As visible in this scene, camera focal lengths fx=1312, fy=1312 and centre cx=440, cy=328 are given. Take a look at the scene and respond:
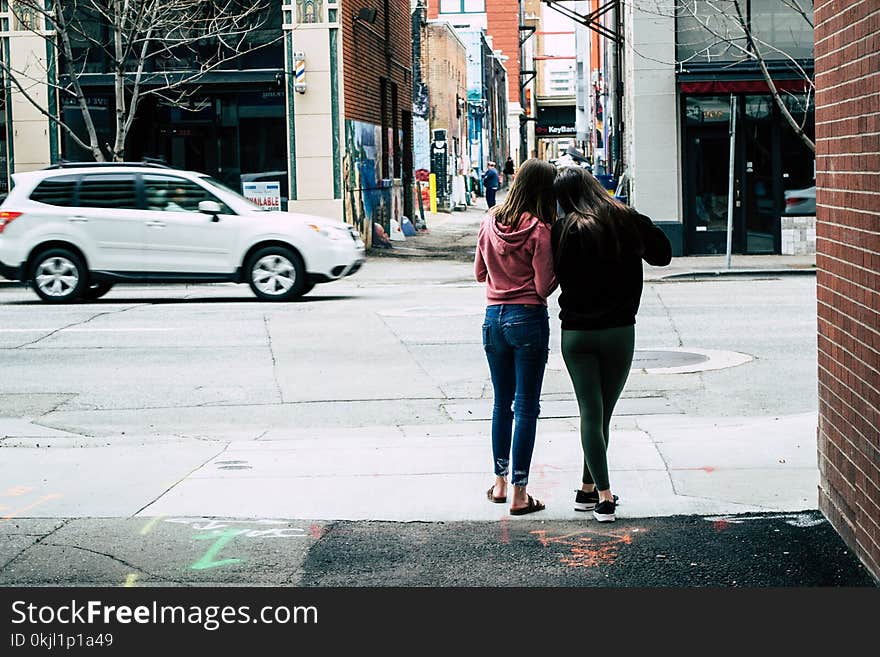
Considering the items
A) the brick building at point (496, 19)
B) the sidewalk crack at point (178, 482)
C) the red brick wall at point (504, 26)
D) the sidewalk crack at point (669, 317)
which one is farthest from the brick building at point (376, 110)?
the red brick wall at point (504, 26)

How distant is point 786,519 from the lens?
20.5 ft

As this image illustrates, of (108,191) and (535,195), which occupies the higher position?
(108,191)

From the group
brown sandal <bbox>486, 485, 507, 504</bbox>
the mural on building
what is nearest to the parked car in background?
the mural on building

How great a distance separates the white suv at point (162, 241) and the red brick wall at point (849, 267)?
480 inches

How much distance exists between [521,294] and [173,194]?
12.3m

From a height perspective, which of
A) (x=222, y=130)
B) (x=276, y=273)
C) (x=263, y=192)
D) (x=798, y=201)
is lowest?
(x=276, y=273)

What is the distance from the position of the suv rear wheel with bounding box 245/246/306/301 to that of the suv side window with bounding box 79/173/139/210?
6.02 ft

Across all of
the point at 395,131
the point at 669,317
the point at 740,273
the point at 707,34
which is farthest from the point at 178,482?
the point at 395,131

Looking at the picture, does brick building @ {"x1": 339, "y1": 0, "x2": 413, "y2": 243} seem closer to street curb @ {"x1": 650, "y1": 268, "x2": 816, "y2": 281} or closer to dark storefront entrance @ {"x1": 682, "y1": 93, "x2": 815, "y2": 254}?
dark storefront entrance @ {"x1": 682, "y1": 93, "x2": 815, "y2": 254}

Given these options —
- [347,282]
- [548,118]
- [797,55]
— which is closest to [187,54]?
[347,282]

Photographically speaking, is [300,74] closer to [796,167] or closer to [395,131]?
[395,131]

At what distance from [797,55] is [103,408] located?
1756 centimetres

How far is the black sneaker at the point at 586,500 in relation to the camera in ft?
21.6

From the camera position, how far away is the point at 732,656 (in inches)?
174
